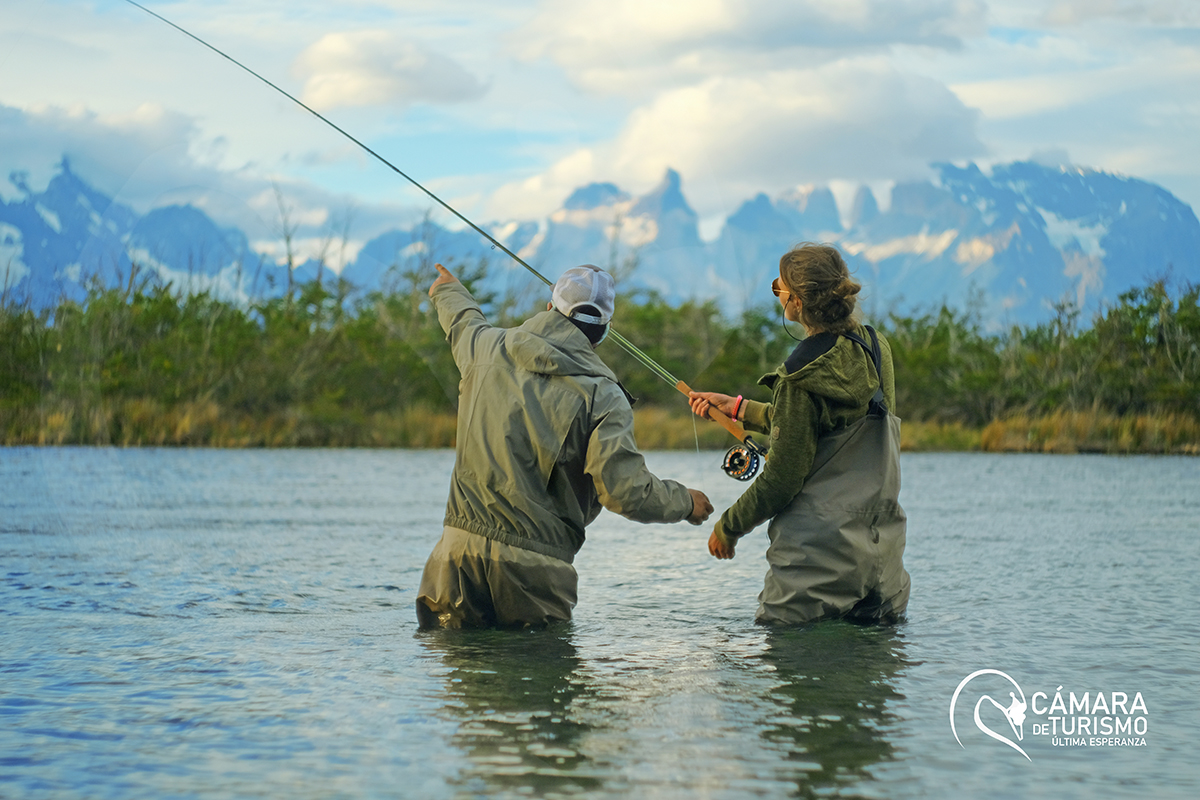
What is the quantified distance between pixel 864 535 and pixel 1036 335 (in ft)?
91.9

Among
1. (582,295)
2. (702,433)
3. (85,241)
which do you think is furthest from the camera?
(702,433)

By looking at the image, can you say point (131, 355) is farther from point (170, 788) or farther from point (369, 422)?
point (369, 422)

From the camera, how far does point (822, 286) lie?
466 centimetres

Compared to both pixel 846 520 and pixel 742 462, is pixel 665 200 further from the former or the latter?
pixel 846 520

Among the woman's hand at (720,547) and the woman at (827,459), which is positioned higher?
the woman at (827,459)

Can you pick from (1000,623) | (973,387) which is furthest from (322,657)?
(973,387)

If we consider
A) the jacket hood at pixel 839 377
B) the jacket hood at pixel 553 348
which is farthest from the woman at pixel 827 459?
the jacket hood at pixel 553 348

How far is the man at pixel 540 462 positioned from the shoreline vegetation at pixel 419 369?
4.84 metres

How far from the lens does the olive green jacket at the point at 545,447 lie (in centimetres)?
466

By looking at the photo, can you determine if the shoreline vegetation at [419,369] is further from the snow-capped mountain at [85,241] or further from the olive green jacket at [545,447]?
the olive green jacket at [545,447]

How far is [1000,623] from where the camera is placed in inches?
233

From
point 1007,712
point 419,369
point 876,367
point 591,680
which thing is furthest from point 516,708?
point 419,369

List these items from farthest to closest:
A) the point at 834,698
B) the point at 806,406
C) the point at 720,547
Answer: the point at 720,547 < the point at 806,406 < the point at 834,698

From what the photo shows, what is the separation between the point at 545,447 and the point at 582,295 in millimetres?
601
